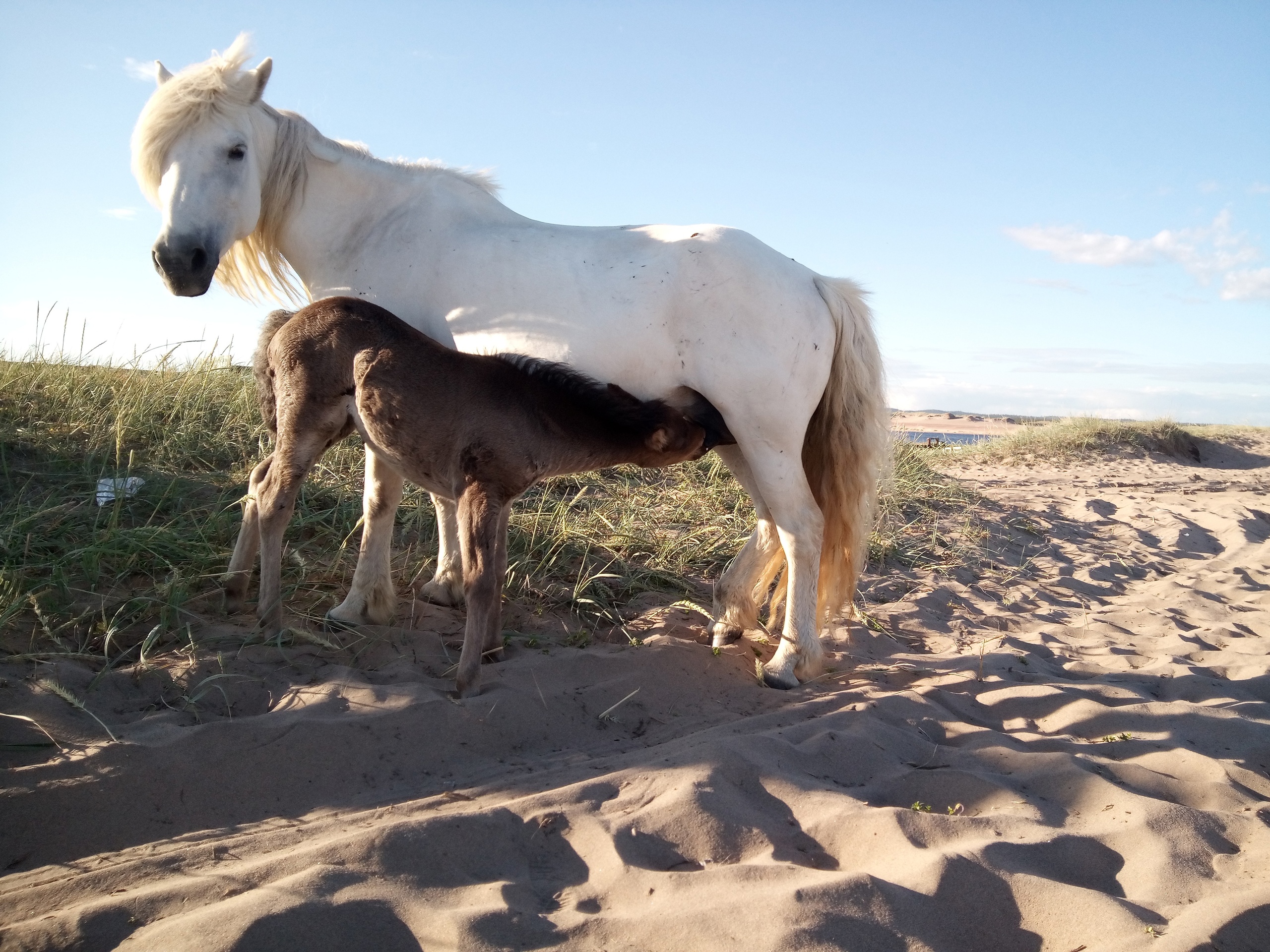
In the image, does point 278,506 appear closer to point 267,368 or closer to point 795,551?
point 267,368

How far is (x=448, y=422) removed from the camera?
3.24 m

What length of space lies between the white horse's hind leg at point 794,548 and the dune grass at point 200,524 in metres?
0.87

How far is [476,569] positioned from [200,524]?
195 cm

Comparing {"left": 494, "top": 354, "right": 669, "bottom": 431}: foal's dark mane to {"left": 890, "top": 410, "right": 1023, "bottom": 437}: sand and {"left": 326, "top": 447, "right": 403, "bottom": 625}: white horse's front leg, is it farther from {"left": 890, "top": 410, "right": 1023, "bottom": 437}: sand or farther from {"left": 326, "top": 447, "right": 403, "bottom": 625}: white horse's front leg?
{"left": 890, "top": 410, "right": 1023, "bottom": 437}: sand

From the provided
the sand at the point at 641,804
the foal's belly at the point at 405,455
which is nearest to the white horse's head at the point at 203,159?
the foal's belly at the point at 405,455

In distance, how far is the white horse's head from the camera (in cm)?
328

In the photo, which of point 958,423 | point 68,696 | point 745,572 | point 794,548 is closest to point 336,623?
point 68,696

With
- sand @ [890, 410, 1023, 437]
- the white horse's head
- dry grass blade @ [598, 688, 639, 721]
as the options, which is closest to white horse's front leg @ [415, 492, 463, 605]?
dry grass blade @ [598, 688, 639, 721]

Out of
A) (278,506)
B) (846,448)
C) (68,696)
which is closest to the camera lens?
(68,696)

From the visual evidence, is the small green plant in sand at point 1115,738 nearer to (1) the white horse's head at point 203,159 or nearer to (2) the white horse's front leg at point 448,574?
(2) the white horse's front leg at point 448,574

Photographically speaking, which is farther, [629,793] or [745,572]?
[745,572]

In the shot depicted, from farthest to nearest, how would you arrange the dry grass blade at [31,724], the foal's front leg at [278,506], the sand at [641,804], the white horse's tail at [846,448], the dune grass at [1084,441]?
the dune grass at [1084,441]
the white horse's tail at [846,448]
the foal's front leg at [278,506]
the dry grass blade at [31,724]
the sand at [641,804]

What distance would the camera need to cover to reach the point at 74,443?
481 centimetres

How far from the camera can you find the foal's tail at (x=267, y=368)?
355cm
